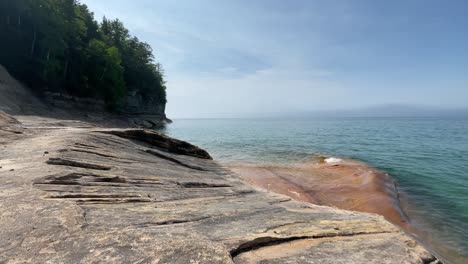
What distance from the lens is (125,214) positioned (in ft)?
14.4

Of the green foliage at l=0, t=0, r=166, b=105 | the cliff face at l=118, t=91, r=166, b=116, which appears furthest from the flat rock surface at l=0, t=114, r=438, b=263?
the cliff face at l=118, t=91, r=166, b=116

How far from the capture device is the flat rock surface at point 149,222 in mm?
3182

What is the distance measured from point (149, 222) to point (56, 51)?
48.1 metres

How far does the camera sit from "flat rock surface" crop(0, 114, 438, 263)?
3182 millimetres

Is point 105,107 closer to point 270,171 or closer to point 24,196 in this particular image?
point 270,171

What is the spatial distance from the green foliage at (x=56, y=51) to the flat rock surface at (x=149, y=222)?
40182 millimetres

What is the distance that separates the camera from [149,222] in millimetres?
4188

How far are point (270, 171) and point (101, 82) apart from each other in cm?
4375

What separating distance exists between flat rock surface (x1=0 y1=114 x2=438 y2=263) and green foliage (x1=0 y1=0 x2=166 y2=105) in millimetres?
40182

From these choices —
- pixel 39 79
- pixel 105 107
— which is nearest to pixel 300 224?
pixel 39 79

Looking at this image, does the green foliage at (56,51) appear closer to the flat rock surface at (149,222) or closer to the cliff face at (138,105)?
the cliff face at (138,105)

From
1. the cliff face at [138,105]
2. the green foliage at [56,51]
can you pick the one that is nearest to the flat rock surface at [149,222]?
the green foliage at [56,51]

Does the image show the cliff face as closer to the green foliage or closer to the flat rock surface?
the green foliage

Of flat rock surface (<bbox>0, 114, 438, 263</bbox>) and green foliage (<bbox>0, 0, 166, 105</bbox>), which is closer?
flat rock surface (<bbox>0, 114, 438, 263</bbox>)
